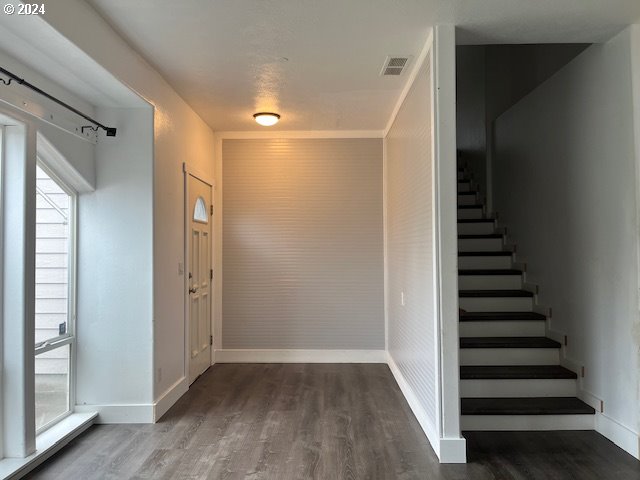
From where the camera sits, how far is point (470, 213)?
556cm

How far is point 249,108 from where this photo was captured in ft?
14.4

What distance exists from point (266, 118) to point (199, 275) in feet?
5.91

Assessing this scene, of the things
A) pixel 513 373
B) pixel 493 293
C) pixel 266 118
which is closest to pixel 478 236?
pixel 493 293

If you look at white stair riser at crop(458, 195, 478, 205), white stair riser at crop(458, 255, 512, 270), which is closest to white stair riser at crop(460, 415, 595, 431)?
white stair riser at crop(458, 255, 512, 270)

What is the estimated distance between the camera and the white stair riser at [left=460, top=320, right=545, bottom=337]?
3.88 metres

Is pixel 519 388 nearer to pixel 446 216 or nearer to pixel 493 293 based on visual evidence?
pixel 493 293

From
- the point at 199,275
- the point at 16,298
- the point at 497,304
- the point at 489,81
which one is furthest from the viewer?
the point at 489,81

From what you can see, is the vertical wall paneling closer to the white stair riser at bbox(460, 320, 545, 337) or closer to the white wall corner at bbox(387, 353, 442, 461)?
the white wall corner at bbox(387, 353, 442, 461)

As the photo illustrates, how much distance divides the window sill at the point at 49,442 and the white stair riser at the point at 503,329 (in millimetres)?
3094

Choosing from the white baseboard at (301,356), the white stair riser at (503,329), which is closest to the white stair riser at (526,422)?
the white stair riser at (503,329)

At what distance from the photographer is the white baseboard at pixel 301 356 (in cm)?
525

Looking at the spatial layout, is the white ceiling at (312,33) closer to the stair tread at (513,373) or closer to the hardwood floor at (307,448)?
the stair tread at (513,373)

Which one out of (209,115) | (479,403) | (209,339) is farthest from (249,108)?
(479,403)

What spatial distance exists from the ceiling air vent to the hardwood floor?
2748mm
